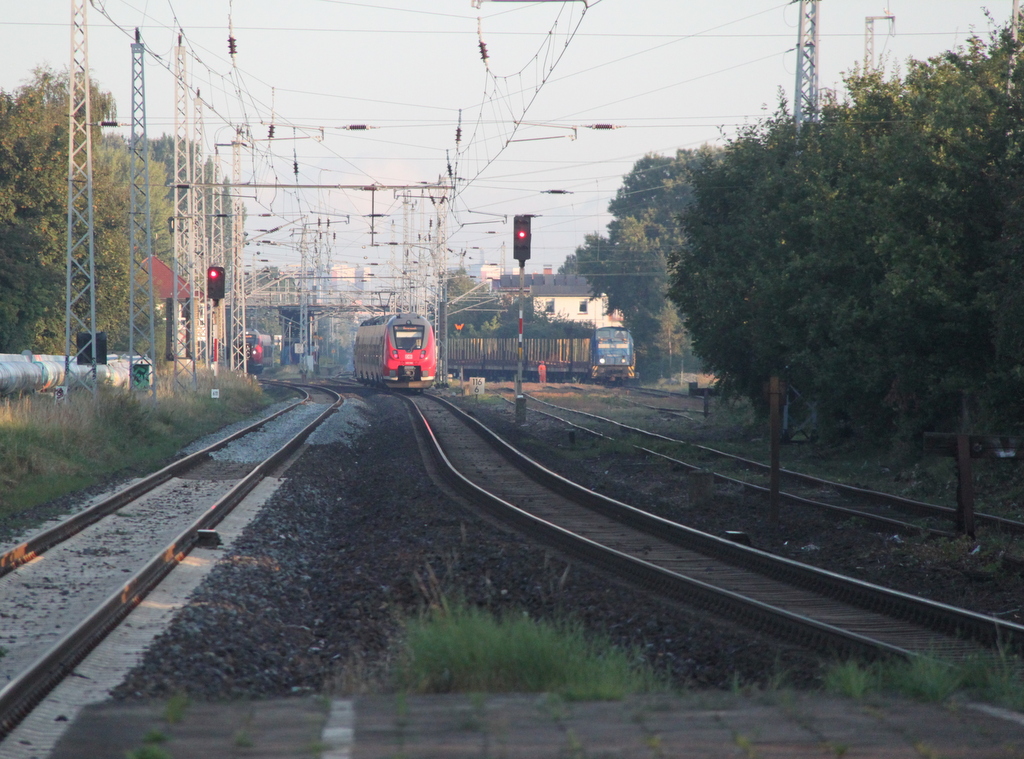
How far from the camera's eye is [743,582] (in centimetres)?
934

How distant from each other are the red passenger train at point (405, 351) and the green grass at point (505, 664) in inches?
1676

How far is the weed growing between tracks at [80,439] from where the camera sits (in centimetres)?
1481

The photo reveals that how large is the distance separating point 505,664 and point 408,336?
143ft

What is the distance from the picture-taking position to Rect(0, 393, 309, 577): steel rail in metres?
9.44

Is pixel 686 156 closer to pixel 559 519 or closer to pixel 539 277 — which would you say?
pixel 539 277

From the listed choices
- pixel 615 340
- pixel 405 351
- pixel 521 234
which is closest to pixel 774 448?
pixel 521 234

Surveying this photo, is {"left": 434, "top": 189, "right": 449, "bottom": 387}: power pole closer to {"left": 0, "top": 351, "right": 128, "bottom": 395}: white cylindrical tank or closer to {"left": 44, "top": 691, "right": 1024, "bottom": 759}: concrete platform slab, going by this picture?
{"left": 0, "top": 351, "right": 128, "bottom": 395}: white cylindrical tank

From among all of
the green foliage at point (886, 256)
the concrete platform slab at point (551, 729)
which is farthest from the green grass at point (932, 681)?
the green foliage at point (886, 256)

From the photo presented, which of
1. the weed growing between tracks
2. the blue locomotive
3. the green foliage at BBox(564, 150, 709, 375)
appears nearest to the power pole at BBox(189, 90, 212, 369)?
the weed growing between tracks

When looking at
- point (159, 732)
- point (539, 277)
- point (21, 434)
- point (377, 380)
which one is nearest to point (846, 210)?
point (21, 434)

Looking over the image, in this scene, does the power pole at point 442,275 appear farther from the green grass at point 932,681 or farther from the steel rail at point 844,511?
the green grass at point 932,681

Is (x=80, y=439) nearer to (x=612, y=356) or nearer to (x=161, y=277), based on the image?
(x=161, y=277)

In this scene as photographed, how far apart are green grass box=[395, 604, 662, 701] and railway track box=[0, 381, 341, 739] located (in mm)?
2147

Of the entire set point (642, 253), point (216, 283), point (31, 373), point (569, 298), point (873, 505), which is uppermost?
point (642, 253)
